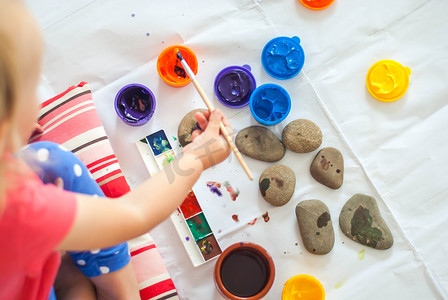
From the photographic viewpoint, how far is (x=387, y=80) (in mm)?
877

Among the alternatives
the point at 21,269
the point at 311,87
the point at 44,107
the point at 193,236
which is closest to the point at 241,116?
the point at 311,87

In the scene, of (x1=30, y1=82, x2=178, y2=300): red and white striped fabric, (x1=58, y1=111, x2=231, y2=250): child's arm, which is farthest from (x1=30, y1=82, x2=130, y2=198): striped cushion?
(x1=58, y1=111, x2=231, y2=250): child's arm

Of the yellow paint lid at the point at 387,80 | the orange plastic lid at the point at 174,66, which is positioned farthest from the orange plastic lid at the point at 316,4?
the orange plastic lid at the point at 174,66

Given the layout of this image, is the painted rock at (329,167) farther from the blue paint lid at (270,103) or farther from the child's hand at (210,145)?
the child's hand at (210,145)

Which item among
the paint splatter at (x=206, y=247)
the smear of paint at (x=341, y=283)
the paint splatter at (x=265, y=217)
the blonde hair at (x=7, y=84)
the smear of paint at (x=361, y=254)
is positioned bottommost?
the smear of paint at (x=341, y=283)

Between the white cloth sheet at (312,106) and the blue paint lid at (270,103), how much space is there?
3cm

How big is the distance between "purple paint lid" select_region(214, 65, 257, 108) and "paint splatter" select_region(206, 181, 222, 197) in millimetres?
171

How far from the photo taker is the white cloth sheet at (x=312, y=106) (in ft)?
2.82

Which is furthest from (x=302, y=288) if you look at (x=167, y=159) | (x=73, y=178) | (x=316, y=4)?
(x=316, y=4)

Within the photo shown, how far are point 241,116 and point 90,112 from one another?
322 mm

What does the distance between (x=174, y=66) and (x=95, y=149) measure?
25 cm

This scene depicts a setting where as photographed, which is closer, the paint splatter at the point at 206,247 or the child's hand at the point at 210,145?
the child's hand at the point at 210,145

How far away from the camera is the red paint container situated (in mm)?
806

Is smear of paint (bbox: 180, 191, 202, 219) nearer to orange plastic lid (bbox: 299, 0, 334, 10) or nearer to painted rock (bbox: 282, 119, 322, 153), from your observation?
painted rock (bbox: 282, 119, 322, 153)
